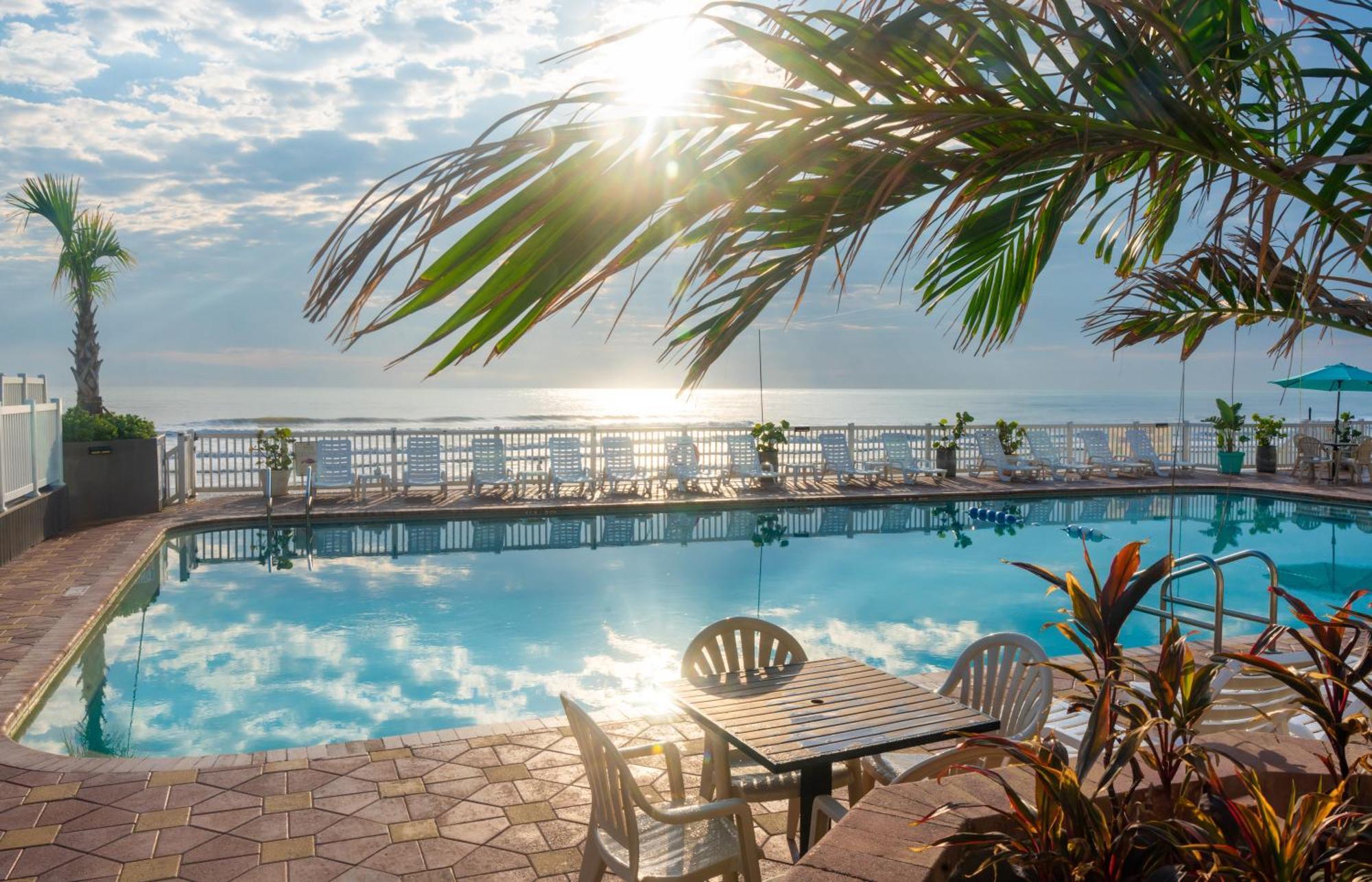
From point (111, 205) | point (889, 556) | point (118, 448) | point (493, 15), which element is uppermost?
point (111, 205)

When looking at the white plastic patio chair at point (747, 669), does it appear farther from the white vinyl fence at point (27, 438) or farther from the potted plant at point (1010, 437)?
the potted plant at point (1010, 437)

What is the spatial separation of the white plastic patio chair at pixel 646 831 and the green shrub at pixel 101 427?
34.2ft

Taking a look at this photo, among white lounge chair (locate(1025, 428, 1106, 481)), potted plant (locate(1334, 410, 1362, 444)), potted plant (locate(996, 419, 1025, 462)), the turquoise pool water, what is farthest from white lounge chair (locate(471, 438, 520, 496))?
potted plant (locate(1334, 410, 1362, 444))

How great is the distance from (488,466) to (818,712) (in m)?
11.3

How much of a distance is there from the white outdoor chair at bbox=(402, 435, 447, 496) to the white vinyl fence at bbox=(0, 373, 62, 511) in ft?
14.4

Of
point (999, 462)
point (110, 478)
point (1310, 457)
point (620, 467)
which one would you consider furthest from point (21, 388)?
point (1310, 457)

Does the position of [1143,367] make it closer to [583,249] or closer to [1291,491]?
[583,249]

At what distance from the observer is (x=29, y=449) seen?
9.23m

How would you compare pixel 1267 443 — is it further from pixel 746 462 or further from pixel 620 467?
pixel 620 467

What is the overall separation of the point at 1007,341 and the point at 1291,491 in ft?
47.9

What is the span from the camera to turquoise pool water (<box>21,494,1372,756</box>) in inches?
232

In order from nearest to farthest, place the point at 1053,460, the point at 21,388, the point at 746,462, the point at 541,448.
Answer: the point at 21,388 → the point at 746,462 → the point at 541,448 → the point at 1053,460

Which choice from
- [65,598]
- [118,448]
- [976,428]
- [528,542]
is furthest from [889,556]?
[118,448]

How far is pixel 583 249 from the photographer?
1018 millimetres
